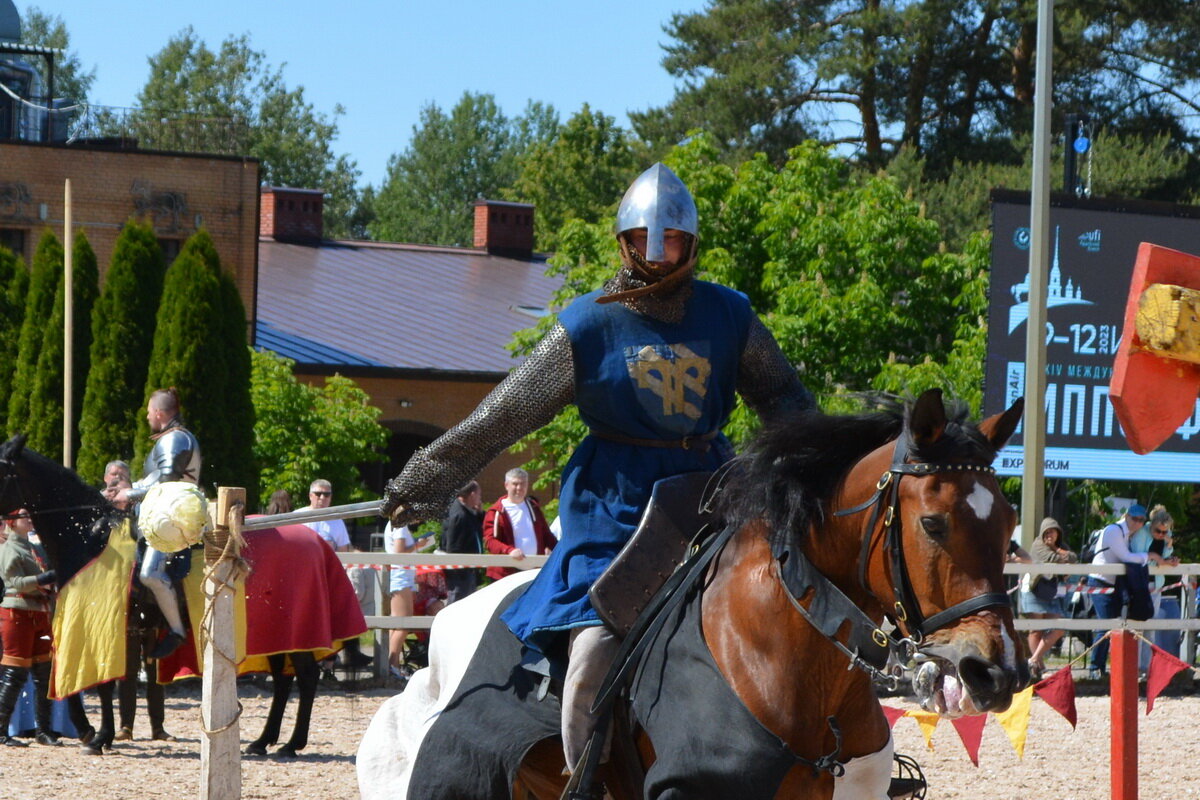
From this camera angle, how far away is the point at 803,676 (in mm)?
3795

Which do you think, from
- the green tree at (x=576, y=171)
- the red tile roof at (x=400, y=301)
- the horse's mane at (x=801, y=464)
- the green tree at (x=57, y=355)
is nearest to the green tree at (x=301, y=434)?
the red tile roof at (x=400, y=301)

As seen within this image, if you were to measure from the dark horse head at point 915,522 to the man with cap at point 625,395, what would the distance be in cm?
36

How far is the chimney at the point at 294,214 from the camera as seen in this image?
114 feet

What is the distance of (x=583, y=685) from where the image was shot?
4.12 meters

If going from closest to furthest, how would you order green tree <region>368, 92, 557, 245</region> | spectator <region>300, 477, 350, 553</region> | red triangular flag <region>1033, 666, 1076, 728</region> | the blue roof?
red triangular flag <region>1033, 666, 1076, 728</region>
spectator <region>300, 477, 350, 553</region>
the blue roof
green tree <region>368, 92, 557, 245</region>

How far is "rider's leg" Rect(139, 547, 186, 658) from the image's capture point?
31.3 ft

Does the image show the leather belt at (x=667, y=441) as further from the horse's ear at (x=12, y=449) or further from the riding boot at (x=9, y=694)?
the riding boot at (x=9, y=694)

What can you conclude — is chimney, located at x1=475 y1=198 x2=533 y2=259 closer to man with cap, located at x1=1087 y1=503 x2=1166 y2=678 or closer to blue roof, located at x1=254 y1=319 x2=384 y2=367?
blue roof, located at x1=254 y1=319 x2=384 y2=367

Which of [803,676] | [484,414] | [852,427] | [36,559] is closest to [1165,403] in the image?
[852,427]

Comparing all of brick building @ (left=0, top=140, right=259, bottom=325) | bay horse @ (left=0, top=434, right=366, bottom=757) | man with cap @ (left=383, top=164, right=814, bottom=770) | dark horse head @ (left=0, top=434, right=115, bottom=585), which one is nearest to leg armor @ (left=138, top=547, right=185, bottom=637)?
bay horse @ (left=0, top=434, right=366, bottom=757)

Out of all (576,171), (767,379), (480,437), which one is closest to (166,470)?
(480,437)

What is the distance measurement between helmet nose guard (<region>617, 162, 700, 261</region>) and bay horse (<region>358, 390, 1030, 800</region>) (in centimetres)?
65

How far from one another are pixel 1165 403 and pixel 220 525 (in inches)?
126

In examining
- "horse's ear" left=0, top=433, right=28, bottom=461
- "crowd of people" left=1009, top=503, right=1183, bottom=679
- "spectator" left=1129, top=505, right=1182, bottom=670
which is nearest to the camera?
"horse's ear" left=0, top=433, right=28, bottom=461
